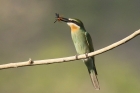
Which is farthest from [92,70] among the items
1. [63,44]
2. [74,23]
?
[63,44]

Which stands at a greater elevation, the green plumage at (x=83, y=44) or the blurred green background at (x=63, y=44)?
the blurred green background at (x=63, y=44)

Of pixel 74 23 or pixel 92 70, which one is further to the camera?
pixel 92 70

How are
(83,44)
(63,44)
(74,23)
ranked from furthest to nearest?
(63,44) < (83,44) < (74,23)

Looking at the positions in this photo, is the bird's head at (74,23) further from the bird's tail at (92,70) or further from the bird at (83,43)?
the bird's tail at (92,70)

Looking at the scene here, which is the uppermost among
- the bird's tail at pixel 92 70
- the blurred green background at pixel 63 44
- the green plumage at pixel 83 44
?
the blurred green background at pixel 63 44

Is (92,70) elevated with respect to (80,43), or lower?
lower

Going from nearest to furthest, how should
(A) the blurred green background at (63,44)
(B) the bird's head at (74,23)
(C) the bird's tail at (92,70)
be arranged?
(B) the bird's head at (74,23) < (C) the bird's tail at (92,70) < (A) the blurred green background at (63,44)

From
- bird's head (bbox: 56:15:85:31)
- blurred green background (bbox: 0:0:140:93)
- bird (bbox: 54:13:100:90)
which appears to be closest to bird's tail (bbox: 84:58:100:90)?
bird (bbox: 54:13:100:90)

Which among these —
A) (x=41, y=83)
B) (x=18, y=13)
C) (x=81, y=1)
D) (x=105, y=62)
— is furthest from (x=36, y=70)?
(x=81, y=1)

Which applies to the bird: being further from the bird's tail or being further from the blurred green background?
the blurred green background

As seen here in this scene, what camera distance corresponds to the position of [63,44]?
805 centimetres

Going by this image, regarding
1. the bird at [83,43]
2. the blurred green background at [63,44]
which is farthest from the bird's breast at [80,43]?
the blurred green background at [63,44]

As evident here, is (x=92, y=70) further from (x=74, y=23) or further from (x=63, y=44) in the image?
(x=63, y=44)

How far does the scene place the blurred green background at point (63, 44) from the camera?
6.10 metres
